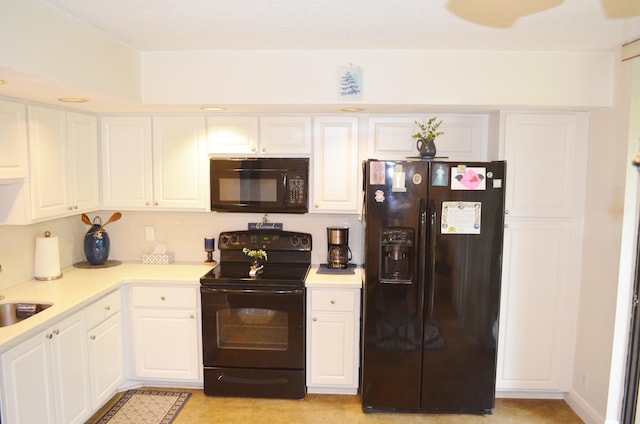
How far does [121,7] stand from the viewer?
2.14 meters

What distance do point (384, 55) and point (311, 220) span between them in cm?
142

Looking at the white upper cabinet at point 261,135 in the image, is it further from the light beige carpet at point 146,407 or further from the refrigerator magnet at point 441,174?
the light beige carpet at point 146,407

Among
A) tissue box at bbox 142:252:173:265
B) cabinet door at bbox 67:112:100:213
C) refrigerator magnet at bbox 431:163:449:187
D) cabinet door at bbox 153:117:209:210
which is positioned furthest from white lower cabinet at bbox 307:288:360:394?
cabinet door at bbox 67:112:100:213

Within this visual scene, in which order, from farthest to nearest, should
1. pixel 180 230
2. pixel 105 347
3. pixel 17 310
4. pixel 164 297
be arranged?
pixel 180 230 < pixel 164 297 < pixel 105 347 < pixel 17 310

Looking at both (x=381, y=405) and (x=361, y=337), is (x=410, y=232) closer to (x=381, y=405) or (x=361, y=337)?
(x=361, y=337)

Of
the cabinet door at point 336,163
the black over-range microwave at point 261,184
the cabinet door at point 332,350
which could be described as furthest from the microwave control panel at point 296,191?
the cabinet door at point 332,350

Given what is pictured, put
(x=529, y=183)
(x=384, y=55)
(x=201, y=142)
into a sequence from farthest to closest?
(x=201, y=142) < (x=529, y=183) < (x=384, y=55)

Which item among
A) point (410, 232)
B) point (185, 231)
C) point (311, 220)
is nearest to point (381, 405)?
point (410, 232)

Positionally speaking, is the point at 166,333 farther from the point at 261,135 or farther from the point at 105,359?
the point at 261,135

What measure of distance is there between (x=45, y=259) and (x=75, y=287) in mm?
366

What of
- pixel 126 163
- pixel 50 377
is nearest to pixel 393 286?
pixel 50 377

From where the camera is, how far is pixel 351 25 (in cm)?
237

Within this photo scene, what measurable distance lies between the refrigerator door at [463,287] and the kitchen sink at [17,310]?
2.41 m

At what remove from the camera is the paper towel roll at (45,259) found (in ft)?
10.2
